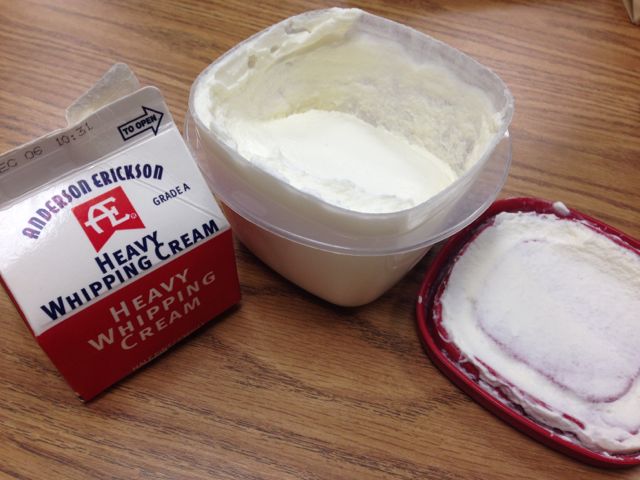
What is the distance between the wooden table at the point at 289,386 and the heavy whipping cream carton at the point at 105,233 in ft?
0.17

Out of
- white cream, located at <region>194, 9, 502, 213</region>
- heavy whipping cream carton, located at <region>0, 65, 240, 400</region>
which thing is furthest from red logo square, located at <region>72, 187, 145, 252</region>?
white cream, located at <region>194, 9, 502, 213</region>

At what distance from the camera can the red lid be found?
0.46m

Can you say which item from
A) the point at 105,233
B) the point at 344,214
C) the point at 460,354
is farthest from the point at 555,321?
the point at 105,233

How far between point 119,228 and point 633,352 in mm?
440

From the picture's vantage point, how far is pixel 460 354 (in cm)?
50

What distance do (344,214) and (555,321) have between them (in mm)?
225

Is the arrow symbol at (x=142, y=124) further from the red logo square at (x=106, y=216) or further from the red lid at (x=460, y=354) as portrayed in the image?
the red lid at (x=460, y=354)

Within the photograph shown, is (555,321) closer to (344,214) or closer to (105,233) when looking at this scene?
(344,214)

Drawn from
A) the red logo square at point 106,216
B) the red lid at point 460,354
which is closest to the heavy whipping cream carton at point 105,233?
the red logo square at point 106,216

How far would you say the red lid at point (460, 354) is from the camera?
18.1 inches

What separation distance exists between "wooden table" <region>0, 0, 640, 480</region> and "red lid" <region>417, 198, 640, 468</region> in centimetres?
1

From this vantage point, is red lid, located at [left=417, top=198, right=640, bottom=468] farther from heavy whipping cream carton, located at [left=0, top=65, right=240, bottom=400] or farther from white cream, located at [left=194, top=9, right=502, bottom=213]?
heavy whipping cream carton, located at [left=0, top=65, right=240, bottom=400]

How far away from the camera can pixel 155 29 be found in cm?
81

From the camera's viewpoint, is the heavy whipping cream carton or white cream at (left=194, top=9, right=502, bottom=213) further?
white cream at (left=194, top=9, right=502, bottom=213)
